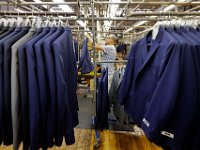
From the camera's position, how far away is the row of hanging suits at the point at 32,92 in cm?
92

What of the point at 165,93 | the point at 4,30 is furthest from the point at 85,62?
the point at 165,93

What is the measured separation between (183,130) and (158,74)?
0.34 m

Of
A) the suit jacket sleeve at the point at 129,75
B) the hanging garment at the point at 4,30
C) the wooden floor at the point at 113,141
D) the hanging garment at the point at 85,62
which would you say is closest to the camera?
the hanging garment at the point at 4,30

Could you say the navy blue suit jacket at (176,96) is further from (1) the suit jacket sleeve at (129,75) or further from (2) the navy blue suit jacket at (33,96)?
(2) the navy blue suit jacket at (33,96)

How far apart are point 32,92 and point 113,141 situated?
133 cm

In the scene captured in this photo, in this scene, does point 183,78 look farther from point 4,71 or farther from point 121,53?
point 121,53

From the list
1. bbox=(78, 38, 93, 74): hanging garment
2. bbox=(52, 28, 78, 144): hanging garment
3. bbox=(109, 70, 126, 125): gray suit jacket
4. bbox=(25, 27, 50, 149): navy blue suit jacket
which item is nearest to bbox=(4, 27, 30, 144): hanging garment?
bbox=(25, 27, 50, 149): navy blue suit jacket

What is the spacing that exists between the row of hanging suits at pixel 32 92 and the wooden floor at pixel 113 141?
3.18 ft

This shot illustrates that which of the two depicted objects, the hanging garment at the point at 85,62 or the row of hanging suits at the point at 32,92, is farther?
the hanging garment at the point at 85,62

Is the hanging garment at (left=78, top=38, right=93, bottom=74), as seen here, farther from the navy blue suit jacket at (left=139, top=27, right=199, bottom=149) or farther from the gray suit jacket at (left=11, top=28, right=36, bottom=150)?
the navy blue suit jacket at (left=139, top=27, right=199, bottom=149)

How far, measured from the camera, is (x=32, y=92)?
0.91m

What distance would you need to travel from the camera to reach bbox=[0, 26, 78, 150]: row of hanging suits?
92 centimetres

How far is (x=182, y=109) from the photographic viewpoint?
0.94 m

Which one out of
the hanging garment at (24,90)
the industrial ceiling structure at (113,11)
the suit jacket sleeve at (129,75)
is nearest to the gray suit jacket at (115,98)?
the suit jacket sleeve at (129,75)
